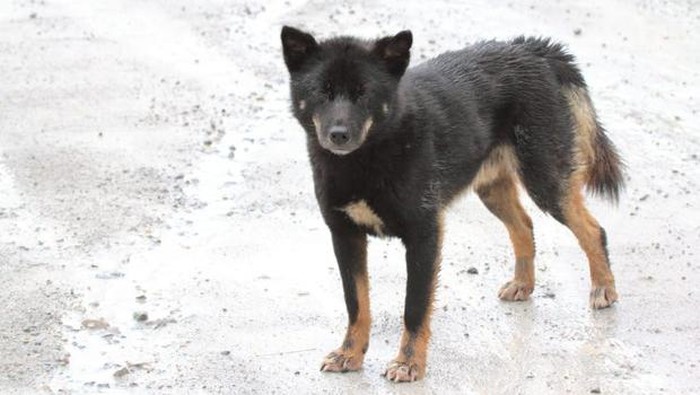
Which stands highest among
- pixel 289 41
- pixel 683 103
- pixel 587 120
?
pixel 289 41

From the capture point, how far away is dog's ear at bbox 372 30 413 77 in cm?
528

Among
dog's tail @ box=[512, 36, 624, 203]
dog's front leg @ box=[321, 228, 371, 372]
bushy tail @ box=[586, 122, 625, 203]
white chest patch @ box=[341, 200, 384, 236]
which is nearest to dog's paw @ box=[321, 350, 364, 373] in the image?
dog's front leg @ box=[321, 228, 371, 372]

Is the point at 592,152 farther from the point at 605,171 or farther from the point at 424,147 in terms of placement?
the point at 424,147

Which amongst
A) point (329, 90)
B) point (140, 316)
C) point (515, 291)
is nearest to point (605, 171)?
point (515, 291)

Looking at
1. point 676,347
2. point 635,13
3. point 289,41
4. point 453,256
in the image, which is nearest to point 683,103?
point 635,13

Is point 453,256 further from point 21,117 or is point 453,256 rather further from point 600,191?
point 21,117

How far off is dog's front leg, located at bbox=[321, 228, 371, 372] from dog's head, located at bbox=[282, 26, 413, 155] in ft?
1.68

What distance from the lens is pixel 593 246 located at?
6238mm

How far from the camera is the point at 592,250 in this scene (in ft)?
20.5

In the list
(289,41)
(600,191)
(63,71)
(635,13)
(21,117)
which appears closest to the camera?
(289,41)

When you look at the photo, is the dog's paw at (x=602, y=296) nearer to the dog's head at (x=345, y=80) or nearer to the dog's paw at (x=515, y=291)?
the dog's paw at (x=515, y=291)

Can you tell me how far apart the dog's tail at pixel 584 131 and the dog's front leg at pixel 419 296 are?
51.7 inches

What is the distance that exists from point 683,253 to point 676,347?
1271 millimetres

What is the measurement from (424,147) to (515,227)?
1.23 m
